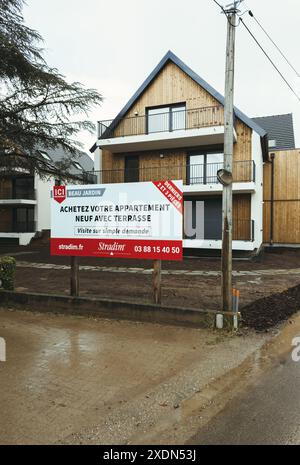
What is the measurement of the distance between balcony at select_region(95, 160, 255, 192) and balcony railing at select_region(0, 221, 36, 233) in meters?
11.6

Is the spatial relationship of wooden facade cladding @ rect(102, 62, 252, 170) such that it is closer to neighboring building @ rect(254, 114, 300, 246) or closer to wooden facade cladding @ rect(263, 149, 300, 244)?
neighboring building @ rect(254, 114, 300, 246)

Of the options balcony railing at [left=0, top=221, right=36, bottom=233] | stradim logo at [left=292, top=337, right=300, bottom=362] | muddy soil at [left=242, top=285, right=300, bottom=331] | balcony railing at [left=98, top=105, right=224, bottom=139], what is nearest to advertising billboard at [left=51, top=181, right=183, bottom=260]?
muddy soil at [left=242, top=285, right=300, bottom=331]

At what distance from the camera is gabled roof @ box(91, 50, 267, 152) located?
1775 cm

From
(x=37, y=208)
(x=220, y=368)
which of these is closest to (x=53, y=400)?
(x=220, y=368)

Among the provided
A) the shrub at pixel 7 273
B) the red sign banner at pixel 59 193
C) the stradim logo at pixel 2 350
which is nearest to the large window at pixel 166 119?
the red sign banner at pixel 59 193

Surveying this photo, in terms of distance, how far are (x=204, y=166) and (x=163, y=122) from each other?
132 inches

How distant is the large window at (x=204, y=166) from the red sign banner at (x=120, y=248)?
39.6 feet

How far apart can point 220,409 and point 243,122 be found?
16.7m

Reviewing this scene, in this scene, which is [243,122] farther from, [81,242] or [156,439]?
[156,439]

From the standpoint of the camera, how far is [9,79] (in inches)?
544

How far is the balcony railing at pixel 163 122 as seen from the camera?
18.0 metres

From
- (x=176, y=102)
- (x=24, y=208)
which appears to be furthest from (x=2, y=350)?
(x=24, y=208)

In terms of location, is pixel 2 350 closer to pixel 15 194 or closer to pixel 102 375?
pixel 102 375

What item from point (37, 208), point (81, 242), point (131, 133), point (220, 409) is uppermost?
point (131, 133)
